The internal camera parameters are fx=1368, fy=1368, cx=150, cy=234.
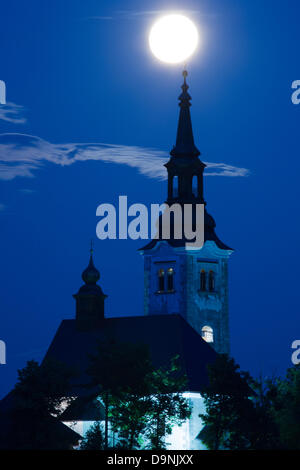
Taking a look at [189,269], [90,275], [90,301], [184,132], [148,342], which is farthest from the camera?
[184,132]

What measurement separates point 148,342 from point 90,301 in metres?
11.6

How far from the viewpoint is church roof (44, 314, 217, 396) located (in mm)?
96312

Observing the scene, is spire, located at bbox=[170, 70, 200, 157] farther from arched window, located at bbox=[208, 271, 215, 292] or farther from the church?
arched window, located at bbox=[208, 271, 215, 292]

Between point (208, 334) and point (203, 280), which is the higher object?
point (203, 280)

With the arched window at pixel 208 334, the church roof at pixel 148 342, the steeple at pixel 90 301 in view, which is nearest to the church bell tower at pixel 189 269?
the arched window at pixel 208 334

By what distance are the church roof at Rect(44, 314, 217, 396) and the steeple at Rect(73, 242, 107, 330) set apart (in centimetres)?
77

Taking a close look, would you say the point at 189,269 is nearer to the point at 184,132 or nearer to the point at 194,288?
the point at 194,288

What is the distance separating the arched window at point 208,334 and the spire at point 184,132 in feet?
49.9

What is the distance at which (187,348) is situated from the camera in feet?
321

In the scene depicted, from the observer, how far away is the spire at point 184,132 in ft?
393

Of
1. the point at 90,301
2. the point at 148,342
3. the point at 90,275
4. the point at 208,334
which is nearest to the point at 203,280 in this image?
the point at 208,334

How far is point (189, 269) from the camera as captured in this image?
117000mm

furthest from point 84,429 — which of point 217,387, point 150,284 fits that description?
point 150,284
